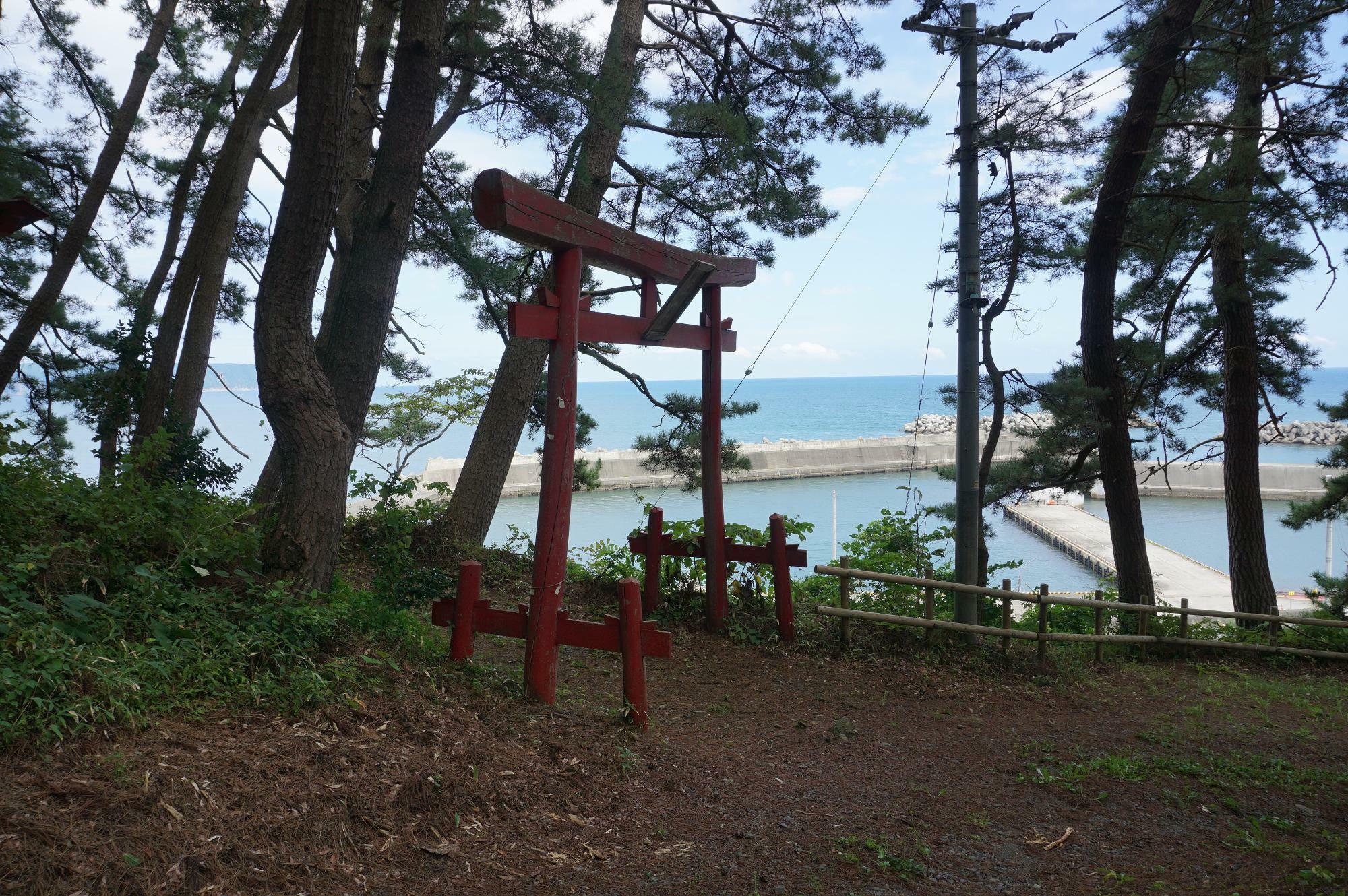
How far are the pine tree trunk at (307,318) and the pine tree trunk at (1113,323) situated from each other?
698 centimetres

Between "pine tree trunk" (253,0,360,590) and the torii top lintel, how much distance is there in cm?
84

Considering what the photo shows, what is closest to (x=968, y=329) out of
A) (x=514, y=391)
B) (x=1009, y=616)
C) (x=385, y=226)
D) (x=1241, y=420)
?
(x=1009, y=616)

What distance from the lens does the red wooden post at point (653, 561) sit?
22.3 ft

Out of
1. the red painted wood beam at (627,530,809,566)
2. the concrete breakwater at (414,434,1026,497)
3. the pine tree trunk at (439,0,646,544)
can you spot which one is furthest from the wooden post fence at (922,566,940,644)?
the concrete breakwater at (414,434,1026,497)

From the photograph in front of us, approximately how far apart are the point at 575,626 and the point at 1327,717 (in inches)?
221

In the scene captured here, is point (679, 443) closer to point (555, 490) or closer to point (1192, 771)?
point (555, 490)

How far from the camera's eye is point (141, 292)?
12.0 m

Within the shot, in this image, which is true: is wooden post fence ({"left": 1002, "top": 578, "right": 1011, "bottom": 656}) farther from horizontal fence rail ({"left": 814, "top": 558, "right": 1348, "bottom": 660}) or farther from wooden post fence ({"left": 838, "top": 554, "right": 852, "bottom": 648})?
wooden post fence ({"left": 838, "top": 554, "right": 852, "bottom": 648})

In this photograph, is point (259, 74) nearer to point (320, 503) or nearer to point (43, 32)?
point (43, 32)

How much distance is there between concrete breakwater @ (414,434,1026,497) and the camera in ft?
90.3

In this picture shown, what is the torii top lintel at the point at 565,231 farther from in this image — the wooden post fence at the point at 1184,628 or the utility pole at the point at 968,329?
the wooden post fence at the point at 1184,628

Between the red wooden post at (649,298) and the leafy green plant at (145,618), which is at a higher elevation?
the red wooden post at (649,298)

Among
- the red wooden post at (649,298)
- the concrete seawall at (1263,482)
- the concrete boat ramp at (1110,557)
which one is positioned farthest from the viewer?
the concrete seawall at (1263,482)

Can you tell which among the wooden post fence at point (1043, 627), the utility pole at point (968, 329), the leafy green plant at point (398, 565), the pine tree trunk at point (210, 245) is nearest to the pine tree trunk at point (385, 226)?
the leafy green plant at point (398, 565)
